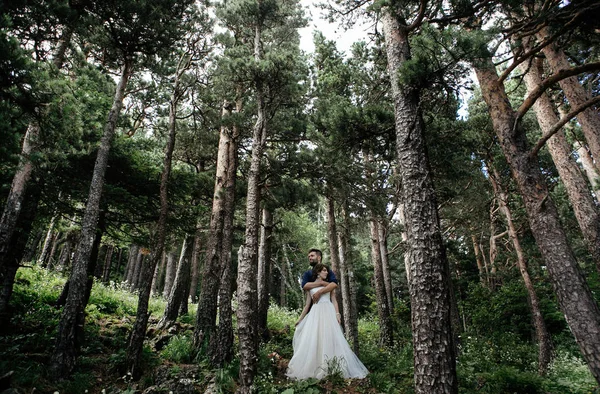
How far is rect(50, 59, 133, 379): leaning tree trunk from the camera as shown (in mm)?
5922

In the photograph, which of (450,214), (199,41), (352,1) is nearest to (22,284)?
(199,41)

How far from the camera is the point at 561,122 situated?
4773 millimetres

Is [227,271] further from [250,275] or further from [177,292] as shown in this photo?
[177,292]

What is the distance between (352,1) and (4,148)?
744 cm

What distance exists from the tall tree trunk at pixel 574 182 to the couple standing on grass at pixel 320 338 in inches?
270

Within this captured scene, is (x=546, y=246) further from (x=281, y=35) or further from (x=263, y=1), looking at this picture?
(x=281, y=35)

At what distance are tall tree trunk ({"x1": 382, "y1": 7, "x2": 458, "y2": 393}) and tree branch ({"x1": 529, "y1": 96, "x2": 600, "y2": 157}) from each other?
1994 millimetres

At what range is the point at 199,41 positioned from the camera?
30.2 feet

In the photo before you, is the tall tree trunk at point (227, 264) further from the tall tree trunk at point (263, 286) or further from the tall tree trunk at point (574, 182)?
the tall tree trunk at point (574, 182)

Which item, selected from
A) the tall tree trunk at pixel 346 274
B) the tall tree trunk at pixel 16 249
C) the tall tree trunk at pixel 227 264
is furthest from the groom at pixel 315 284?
the tall tree trunk at pixel 16 249

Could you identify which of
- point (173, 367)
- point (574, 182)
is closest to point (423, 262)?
point (173, 367)

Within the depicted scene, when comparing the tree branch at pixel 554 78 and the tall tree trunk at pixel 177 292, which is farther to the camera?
the tall tree trunk at pixel 177 292

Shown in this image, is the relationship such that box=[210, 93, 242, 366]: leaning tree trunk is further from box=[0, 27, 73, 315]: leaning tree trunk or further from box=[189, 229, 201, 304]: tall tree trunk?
box=[0, 27, 73, 315]: leaning tree trunk

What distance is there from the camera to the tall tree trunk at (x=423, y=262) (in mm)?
3906
